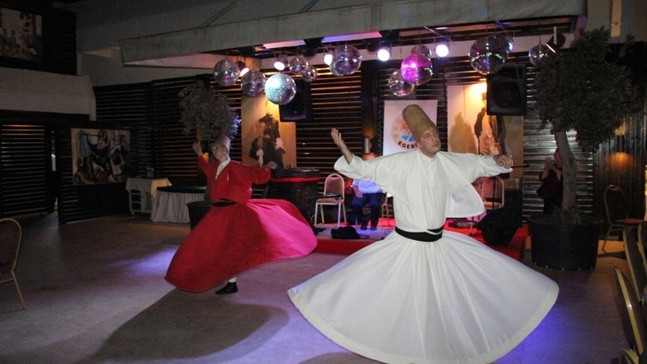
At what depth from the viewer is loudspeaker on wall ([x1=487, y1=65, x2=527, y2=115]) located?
8250 millimetres

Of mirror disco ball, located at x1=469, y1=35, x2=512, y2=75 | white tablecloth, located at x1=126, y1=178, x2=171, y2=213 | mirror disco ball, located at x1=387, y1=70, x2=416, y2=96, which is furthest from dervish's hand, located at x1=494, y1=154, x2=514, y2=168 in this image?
white tablecloth, located at x1=126, y1=178, x2=171, y2=213

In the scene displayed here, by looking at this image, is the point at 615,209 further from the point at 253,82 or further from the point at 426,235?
the point at 253,82

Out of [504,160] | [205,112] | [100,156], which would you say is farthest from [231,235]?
[100,156]

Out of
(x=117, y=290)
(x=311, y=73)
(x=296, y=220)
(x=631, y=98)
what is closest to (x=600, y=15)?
(x=631, y=98)

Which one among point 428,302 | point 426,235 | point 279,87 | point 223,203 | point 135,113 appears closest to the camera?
point 428,302

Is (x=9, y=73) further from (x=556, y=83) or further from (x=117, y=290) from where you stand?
(x=556, y=83)

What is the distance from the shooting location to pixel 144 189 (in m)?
12.1

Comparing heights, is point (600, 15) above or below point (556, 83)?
above

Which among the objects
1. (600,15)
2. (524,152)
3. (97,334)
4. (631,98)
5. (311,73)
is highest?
(600,15)

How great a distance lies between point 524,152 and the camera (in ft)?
30.7

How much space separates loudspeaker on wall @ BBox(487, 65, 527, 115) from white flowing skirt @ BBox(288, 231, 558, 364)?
5.48m

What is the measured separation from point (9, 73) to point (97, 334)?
914 cm

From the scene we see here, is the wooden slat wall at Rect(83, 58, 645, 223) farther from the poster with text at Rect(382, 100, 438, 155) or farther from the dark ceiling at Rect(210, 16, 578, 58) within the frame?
the dark ceiling at Rect(210, 16, 578, 58)

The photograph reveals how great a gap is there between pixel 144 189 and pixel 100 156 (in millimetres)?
1255
